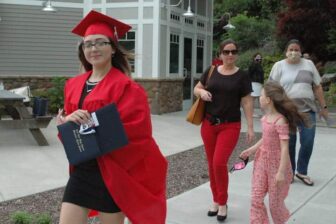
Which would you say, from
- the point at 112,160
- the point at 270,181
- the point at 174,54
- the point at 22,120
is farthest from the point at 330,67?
the point at 112,160

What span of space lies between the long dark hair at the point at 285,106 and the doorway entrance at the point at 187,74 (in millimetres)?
11871

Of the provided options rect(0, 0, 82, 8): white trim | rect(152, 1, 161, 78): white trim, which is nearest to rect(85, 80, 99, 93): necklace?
rect(152, 1, 161, 78): white trim

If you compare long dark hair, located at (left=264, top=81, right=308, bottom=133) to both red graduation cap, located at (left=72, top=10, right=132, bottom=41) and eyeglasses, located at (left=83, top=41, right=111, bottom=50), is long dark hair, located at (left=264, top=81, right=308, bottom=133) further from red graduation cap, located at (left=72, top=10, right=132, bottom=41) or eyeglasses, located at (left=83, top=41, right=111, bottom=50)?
eyeglasses, located at (left=83, top=41, right=111, bottom=50)

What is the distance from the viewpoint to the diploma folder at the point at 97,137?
9.11ft

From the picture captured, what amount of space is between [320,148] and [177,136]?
116 inches

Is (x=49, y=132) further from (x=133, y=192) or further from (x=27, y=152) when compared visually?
(x=133, y=192)

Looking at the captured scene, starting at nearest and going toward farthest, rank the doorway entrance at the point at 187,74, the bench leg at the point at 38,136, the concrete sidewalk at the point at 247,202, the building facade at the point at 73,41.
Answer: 1. the concrete sidewalk at the point at 247,202
2. the bench leg at the point at 38,136
3. the building facade at the point at 73,41
4. the doorway entrance at the point at 187,74

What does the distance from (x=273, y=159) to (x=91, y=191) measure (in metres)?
1.88

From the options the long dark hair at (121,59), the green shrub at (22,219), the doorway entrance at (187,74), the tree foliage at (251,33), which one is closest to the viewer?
the long dark hair at (121,59)

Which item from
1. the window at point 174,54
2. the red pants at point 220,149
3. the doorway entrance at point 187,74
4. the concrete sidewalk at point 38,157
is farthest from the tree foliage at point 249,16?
the red pants at point 220,149

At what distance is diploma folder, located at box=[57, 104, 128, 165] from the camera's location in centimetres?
278

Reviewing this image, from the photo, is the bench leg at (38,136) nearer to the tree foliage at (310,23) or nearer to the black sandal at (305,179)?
the black sandal at (305,179)

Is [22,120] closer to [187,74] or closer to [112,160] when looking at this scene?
[112,160]

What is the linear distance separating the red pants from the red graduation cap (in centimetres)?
205
